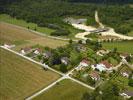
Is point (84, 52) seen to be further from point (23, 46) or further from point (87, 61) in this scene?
point (23, 46)

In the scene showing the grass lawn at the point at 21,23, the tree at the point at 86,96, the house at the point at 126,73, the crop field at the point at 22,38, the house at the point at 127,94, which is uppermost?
the tree at the point at 86,96

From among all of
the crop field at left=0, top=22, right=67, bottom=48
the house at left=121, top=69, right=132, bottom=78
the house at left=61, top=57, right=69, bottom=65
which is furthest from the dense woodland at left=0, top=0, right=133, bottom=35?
the house at left=121, top=69, right=132, bottom=78

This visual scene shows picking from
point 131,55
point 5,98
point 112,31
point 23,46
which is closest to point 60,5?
point 112,31

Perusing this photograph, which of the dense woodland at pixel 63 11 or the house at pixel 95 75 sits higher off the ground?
the house at pixel 95 75

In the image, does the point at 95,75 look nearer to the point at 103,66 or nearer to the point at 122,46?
the point at 103,66

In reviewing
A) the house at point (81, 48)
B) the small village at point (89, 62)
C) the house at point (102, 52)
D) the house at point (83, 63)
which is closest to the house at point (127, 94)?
the small village at point (89, 62)

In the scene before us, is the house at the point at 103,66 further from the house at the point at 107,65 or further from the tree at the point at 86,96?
the tree at the point at 86,96

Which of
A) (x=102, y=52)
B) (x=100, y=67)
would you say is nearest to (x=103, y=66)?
(x=100, y=67)
